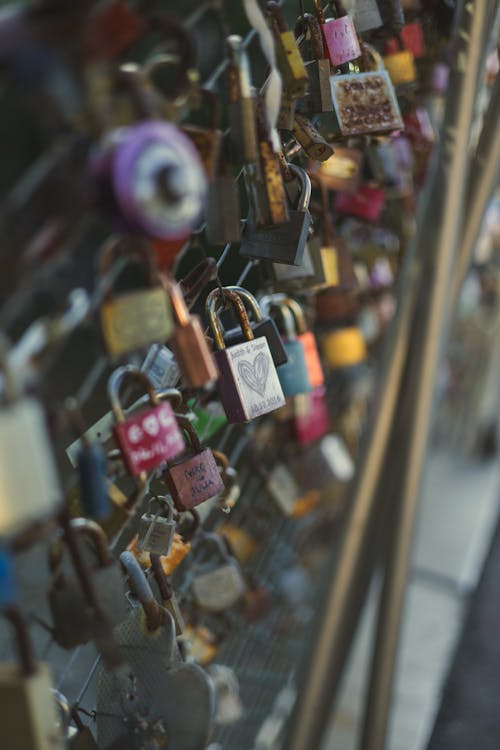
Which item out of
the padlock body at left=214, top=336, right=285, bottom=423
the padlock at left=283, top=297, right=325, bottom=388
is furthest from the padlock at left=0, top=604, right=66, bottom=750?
the padlock at left=283, top=297, right=325, bottom=388

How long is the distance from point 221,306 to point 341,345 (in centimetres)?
88

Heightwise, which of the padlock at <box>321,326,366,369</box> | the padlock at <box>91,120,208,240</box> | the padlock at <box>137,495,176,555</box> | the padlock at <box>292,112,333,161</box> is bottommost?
the padlock at <box>321,326,366,369</box>

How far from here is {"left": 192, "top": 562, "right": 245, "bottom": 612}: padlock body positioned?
1238 mm

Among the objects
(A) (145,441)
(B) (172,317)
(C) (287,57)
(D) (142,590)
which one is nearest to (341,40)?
(C) (287,57)

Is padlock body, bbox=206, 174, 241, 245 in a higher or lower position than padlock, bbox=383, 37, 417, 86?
higher

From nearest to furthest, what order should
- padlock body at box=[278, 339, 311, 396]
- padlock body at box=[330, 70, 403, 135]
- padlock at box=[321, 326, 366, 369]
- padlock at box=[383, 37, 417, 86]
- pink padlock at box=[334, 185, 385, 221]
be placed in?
padlock body at box=[330, 70, 403, 135], padlock body at box=[278, 339, 311, 396], padlock at box=[383, 37, 417, 86], pink padlock at box=[334, 185, 385, 221], padlock at box=[321, 326, 366, 369]

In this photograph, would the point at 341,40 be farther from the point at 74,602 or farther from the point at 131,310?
the point at 74,602

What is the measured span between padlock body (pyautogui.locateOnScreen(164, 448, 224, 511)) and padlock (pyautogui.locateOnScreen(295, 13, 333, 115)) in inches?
17.7

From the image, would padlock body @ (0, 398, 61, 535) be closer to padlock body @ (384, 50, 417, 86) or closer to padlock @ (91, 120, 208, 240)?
padlock @ (91, 120, 208, 240)

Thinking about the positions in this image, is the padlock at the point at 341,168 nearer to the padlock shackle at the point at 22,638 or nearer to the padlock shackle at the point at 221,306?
the padlock shackle at the point at 221,306

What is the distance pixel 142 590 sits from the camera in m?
0.96

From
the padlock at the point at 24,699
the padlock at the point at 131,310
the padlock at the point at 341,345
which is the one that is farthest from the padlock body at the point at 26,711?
the padlock at the point at 341,345

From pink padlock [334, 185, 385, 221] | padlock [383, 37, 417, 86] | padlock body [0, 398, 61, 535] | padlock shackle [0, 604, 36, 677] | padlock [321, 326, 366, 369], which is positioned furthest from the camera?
padlock [321, 326, 366, 369]

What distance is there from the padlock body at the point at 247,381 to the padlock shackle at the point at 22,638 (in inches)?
14.6
